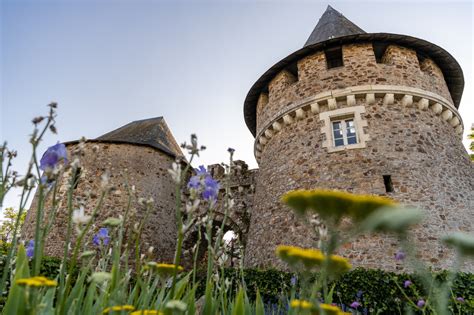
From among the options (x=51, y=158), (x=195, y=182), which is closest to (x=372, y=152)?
(x=195, y=182)

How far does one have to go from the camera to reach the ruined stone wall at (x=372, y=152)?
677 centimetres

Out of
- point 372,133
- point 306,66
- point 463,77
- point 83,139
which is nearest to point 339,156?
point 372,133

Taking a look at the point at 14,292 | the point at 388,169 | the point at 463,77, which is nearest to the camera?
the point at 14,292

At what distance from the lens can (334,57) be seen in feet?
31.7

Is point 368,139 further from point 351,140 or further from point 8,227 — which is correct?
point 8,227

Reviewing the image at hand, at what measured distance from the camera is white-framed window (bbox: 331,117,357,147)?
26.1 ft

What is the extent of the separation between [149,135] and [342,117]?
855 centimetres

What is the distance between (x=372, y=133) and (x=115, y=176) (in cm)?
862

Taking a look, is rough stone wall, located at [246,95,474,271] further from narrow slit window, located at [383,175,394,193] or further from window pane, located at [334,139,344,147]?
window pane, located at [334,139,344,147]

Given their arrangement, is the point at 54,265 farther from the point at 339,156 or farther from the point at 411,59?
the point at 411,59

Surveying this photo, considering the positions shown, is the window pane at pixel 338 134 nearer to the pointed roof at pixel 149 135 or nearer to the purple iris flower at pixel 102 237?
the pointed roof at pixel 149 135

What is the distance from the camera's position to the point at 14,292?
48.1 inches

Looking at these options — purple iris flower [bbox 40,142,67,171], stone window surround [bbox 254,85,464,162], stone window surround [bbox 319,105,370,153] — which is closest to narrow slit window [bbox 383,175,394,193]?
stone window surround [bbox 319,105,370,153]

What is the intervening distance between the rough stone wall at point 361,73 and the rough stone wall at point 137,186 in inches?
203
